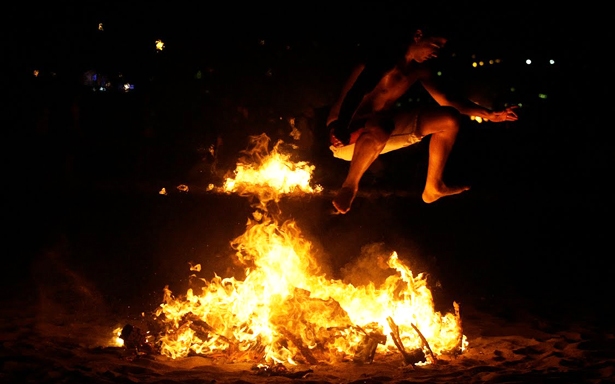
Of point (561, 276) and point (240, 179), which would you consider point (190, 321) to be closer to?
point (561, 276)

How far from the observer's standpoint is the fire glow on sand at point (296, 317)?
5.95 meters

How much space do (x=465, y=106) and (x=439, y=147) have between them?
1.20 feet

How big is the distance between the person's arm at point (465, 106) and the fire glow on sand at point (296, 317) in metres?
2.22

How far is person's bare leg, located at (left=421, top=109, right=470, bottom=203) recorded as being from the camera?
4652 millimetres

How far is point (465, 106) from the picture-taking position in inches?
186

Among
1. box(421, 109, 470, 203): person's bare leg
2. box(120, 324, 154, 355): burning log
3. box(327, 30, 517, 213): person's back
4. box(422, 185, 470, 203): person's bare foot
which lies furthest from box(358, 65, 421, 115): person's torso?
box(120, 324, 154, 355): burning log

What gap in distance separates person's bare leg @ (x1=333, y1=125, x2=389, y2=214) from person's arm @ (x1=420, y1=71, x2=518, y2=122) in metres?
0.51

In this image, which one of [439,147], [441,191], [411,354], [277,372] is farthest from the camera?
[411,354]

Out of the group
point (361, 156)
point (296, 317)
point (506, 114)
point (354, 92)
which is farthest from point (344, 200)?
point (296, 317)

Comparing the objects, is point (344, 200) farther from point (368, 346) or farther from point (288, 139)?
point (288, 139)

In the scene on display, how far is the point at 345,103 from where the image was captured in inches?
188

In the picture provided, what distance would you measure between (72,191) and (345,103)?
33.9ft

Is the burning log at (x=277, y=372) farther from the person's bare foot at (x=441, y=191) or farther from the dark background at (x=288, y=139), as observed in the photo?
the person's bare foot at (x=441, y=191)

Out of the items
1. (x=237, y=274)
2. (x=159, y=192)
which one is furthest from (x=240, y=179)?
(x=237, y=274)
